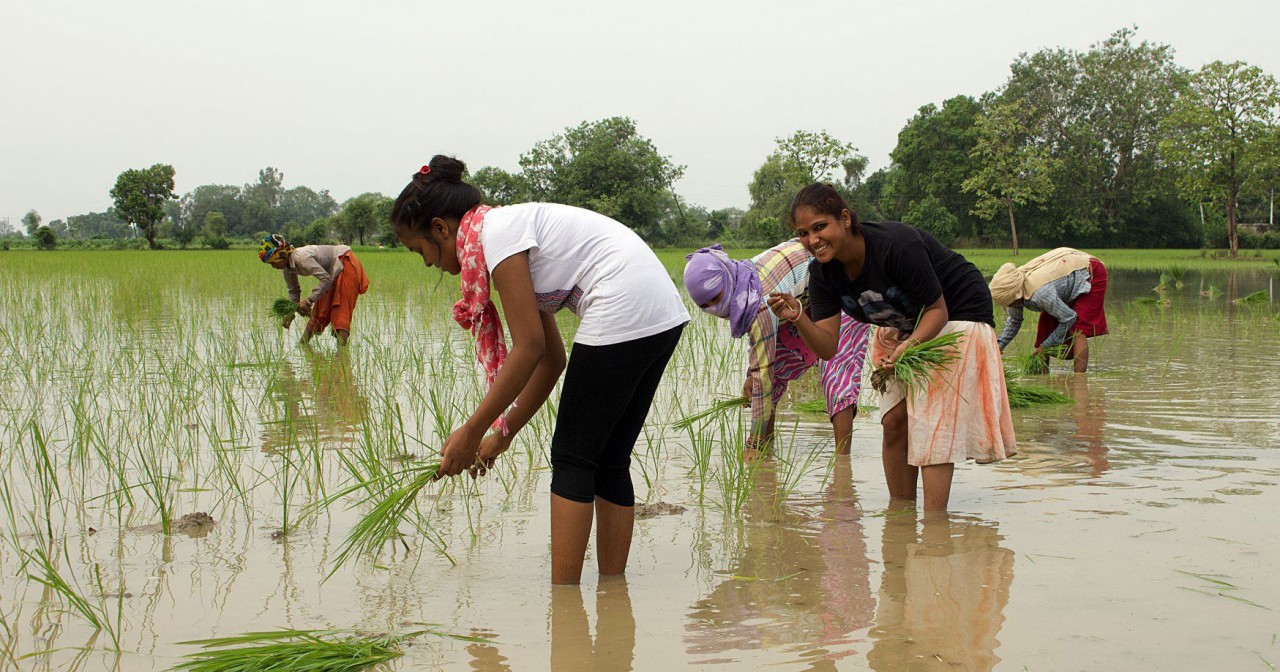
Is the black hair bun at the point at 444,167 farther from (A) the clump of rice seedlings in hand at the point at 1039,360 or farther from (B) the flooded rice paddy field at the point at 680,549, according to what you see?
(A) the clump of rice seedlings in hand at the point at 1039,360

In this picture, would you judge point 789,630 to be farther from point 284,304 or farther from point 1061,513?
point 284,304

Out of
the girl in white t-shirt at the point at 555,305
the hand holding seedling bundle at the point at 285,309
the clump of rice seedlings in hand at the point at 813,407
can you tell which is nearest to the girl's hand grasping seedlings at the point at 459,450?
the girl in white t-shirt at the point at 555,305

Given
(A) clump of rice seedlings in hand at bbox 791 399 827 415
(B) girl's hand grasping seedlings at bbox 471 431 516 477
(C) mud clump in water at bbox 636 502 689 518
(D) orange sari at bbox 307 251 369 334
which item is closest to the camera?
(B) girl's hand grasping seedlings at bbox 471 431 516 477

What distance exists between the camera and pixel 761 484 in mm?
3996

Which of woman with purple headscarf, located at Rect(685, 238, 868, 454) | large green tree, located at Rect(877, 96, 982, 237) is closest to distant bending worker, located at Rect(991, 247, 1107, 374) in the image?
woman with purple headscarf, located at Rect(685, 238, 868, 454)

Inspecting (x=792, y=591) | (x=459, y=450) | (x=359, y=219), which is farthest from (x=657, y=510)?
(x=359, y=219)

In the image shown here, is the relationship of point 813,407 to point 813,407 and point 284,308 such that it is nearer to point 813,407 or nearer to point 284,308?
point 813,407

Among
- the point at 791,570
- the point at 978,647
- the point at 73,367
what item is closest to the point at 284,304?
the point at 73,367

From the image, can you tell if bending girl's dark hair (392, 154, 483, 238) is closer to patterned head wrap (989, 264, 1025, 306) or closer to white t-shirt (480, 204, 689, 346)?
white t-shirt (480, 204, 689, 346)

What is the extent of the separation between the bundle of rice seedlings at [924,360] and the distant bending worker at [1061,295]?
3139 mm

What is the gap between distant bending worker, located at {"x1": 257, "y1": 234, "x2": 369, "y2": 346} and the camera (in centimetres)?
747

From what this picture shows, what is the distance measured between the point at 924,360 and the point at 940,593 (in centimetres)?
81

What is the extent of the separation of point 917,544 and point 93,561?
95.3 inches

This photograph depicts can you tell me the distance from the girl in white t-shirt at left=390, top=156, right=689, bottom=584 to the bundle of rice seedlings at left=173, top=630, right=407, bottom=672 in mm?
456
